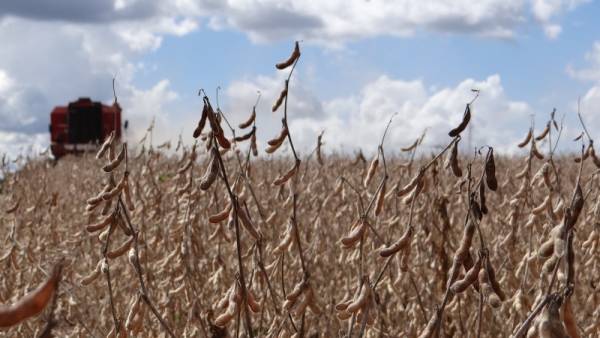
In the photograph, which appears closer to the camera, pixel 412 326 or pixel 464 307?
pixel 412 326

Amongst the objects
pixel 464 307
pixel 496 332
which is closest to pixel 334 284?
pixel 496 332

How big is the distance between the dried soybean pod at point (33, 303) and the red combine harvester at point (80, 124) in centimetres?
2196

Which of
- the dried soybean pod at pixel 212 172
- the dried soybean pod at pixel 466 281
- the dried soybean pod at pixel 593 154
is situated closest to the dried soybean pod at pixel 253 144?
the dried soybean pod at pixel 212 172

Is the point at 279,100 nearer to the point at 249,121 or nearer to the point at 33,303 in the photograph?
the point at 249,121

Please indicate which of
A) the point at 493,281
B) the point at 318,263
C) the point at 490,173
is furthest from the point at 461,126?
the point at 318,263

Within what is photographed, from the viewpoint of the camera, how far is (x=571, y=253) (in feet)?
4.42

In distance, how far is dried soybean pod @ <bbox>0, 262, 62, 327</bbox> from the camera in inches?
34.8

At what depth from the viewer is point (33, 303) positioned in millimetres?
934

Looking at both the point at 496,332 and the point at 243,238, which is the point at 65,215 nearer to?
the point at 243,238

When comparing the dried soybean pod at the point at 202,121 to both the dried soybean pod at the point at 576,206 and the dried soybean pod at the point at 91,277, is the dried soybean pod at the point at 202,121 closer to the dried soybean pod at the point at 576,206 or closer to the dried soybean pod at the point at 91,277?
the dried soybean pod at the point at 91,277

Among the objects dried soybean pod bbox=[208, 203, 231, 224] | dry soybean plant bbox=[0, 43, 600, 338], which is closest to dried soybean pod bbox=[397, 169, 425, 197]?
dry soybean plant bbox=[0, 43, 600, 338]

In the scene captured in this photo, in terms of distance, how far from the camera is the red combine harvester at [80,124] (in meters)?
22.9

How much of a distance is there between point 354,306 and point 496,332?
7.17ft

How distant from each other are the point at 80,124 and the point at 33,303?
23.0m
